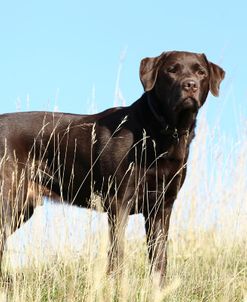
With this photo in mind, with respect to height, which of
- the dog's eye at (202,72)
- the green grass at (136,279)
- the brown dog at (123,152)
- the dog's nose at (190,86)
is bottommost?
the green grass at (136,279)

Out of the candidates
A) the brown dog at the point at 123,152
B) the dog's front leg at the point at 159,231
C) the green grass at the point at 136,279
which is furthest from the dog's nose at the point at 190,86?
the green grass at the point at 136,279

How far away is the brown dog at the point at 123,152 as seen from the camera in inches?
187

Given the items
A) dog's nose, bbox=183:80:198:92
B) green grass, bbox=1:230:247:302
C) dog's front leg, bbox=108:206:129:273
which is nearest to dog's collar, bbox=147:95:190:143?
dog's nose, bbox=183:80:198:92

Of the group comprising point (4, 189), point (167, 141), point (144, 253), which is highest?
point (167, 141)

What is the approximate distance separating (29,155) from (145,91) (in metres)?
1.05

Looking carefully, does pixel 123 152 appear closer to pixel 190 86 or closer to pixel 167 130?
pixel 167 130

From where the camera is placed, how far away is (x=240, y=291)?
13.9 feet

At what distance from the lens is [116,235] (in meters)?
4.52

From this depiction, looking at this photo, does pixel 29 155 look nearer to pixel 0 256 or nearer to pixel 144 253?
pixel 0 256

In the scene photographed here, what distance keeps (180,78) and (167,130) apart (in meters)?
0.42

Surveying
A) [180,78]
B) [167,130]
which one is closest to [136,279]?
[167,130]

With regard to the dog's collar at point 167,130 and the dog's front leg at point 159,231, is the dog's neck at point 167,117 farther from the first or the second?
the dog's front leg at point 159,231

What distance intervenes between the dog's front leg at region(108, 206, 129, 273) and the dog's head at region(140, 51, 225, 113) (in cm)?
86

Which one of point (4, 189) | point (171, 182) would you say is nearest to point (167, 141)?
point (171, 182)
